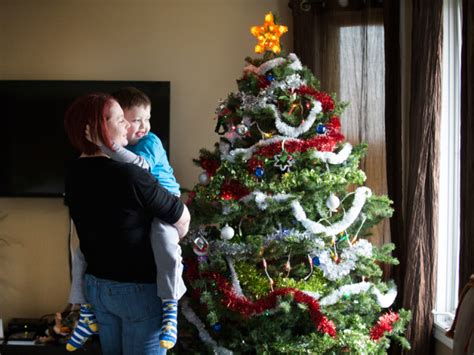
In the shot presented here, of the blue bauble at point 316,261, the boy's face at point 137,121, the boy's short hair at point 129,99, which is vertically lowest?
the blue bauble at point 316,261

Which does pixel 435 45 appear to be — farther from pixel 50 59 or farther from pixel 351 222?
pixel 50 59

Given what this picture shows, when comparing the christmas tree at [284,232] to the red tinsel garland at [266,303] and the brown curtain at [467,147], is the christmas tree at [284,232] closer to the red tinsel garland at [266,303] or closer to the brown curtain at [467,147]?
the red tinsel garland at [266,303]

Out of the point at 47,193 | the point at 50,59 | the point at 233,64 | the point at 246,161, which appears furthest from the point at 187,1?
the point at 246,161

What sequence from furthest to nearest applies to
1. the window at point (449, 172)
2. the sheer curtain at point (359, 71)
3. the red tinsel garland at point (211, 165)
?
1. the sheer curtain at point (359, 71)
2. the window at point (449, 172)
3. the red tinsel garland at point (211, 165)

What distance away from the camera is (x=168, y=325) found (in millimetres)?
1960

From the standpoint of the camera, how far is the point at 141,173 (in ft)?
6.15

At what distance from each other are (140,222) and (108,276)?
18 cm

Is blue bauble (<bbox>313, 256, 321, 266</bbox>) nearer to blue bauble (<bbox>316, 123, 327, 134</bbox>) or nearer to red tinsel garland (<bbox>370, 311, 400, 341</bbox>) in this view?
red tinsel garland (<bbox>370, 311, 400, 341</bbox>)

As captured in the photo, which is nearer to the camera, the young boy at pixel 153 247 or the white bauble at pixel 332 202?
the young boy at pixel 153 247

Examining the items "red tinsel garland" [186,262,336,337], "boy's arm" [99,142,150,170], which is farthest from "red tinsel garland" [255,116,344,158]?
"boy's arm" [99,142,150,170]

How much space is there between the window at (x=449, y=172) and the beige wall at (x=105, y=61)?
4.51ft

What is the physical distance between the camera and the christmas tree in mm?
2896

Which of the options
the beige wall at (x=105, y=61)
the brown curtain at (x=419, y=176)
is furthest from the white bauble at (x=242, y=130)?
the beige wall at (x=105, y=61)

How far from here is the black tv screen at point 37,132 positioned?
442cm
